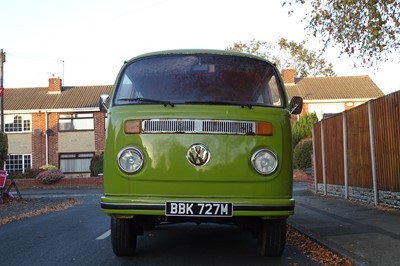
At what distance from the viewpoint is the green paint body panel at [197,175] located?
5121 millimetres

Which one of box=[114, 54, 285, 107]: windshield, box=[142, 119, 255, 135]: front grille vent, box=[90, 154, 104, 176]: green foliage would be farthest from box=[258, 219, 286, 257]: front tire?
box=[90, 154, 104, 176]: green foliage

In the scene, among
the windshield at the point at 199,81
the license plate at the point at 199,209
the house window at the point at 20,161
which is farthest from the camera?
the house window at the point at 20,161

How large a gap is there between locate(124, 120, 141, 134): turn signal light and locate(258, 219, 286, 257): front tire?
1817 millimetres

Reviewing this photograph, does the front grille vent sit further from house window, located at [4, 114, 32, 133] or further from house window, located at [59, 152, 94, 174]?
house window, located at [4, 114, 32, 133]

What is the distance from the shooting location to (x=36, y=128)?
3834 cm

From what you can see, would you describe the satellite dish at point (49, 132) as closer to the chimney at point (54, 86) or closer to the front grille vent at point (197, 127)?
the chimney at point (54, 86)

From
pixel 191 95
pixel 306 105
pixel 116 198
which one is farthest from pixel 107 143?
pixel 306 105

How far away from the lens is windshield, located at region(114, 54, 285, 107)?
219 inches

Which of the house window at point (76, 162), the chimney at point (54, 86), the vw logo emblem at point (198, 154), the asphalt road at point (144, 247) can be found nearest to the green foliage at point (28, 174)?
the house window at point (76, 162)

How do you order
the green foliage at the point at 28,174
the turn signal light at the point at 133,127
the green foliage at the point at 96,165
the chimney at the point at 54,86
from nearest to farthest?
the turn signal light at the point at 133,127
the green foliage at the point at 96,165
the green foliage at the point at 28,174
the chimney at the point at 54,86

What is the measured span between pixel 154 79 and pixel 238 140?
1.29 metres

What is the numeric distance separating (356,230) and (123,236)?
12.6 feet

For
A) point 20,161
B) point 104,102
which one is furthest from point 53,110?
point 104,102

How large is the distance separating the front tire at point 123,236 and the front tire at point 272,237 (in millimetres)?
1533
